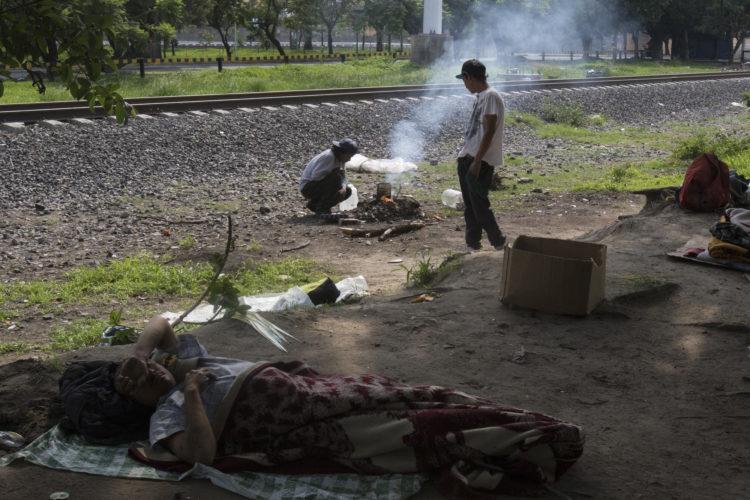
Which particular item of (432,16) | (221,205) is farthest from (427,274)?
(432,16)

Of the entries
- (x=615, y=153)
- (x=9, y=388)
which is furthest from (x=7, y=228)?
(x=615, y=153)

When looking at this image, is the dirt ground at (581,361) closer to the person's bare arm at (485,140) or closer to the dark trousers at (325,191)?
the person's bare arm at (485,140)

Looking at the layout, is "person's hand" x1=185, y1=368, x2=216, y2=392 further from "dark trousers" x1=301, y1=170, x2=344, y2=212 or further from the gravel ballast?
"dark trousers" x1=301, y1=170, x2=344, y2=212

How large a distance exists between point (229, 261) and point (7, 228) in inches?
100

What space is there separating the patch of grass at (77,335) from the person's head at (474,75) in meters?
3.70

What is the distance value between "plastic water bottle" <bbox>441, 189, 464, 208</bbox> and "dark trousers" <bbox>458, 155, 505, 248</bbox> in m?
2.53

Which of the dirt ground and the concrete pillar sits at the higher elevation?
the concrete pillar

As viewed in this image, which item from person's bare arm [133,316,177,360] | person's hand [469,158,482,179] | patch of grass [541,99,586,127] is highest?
patch of grass [541,99,586,127]

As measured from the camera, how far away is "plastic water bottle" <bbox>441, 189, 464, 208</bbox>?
991 cm

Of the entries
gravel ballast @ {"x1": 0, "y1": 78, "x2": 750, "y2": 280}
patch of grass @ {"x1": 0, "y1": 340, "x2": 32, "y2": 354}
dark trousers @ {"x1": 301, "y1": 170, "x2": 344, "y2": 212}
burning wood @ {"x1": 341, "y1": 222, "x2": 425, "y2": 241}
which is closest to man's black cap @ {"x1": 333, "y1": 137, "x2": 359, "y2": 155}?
dark trousers @ {"x1": 301, "y1": 170, "x2": 344, "y2": 212}

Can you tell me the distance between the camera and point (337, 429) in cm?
307

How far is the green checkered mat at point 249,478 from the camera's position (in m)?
2.97

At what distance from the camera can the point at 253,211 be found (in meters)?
9.34

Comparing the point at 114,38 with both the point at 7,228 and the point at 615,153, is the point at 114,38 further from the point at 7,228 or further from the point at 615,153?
the point at 615,153
